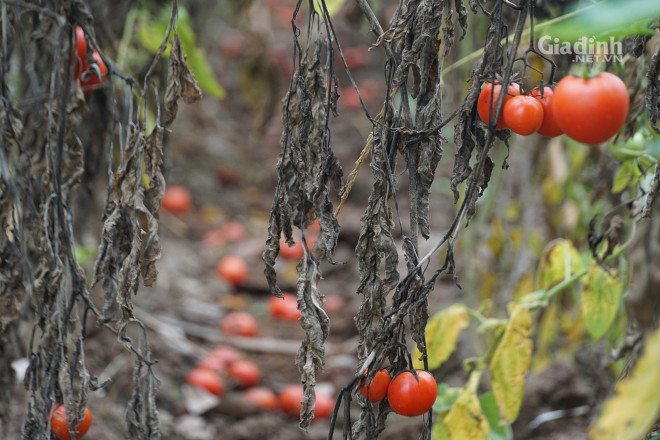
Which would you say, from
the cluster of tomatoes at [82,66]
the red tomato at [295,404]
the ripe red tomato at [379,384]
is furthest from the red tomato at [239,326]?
the ripe red tomato at [379,384]

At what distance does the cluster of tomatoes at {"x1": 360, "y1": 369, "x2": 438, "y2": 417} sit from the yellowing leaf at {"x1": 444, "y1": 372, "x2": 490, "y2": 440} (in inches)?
14.6

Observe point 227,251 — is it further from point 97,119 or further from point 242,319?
point 97,119

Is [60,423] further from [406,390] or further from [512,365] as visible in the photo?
[512,365]

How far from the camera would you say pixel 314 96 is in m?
0.94

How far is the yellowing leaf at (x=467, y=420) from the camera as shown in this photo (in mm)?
1244

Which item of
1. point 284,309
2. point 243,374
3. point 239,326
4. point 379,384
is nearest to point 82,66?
point 379,384

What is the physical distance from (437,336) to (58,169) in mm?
879

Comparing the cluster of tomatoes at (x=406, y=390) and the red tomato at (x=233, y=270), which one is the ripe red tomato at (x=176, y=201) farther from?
the cluster of tomatoes at (x=406, y=390)

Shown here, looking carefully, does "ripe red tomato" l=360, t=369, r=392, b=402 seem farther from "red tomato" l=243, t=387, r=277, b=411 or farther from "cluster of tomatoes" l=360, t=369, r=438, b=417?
"red tomato" l=243, t=387, r=277, b=411

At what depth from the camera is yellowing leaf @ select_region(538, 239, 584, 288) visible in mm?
1514

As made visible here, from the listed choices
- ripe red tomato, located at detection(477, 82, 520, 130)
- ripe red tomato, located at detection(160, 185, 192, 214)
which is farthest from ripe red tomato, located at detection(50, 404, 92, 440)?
ripe red tomato, located at detection(160, 185, 192, 214)

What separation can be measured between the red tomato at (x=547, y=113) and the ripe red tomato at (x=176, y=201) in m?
3.25

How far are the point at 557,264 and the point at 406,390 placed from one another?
32.0 inches

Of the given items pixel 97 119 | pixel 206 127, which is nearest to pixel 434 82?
pixel 97 119
